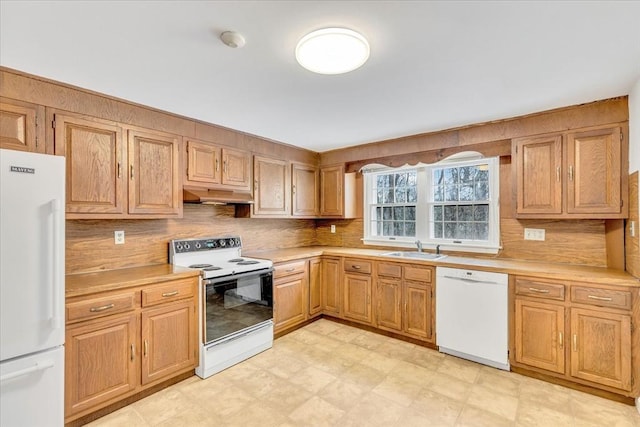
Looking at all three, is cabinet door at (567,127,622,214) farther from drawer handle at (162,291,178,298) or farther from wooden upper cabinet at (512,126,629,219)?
drawer handle at (162,291,178,298)

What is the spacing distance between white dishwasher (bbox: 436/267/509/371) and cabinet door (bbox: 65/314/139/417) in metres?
2.64

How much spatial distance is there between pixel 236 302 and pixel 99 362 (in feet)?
3.44

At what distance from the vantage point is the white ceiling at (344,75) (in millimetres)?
1438

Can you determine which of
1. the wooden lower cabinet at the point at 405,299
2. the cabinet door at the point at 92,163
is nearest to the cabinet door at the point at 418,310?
the wooden lower cabinet at the point at 405,299

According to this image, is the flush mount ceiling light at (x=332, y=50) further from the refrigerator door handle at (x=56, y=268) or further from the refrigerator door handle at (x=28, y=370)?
the refrigerator door handle at (x=28, y=370)

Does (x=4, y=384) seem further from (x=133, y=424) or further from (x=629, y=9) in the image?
(x=629, y=9)

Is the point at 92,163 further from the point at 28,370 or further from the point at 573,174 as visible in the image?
the point at 573,174

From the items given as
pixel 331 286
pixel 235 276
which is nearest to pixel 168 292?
pixel 235 276

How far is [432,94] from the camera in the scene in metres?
2.39

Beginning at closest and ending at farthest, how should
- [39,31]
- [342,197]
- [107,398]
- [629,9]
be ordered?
1. [629,9]
2. [39,31]
3. [107,398]
4. [342,197]

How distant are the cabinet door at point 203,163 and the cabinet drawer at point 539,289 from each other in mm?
2944

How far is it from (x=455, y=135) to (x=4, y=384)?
3875mm

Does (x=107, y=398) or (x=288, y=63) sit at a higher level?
(x=288, y=63)

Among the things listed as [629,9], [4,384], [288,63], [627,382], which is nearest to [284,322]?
[4,384]
